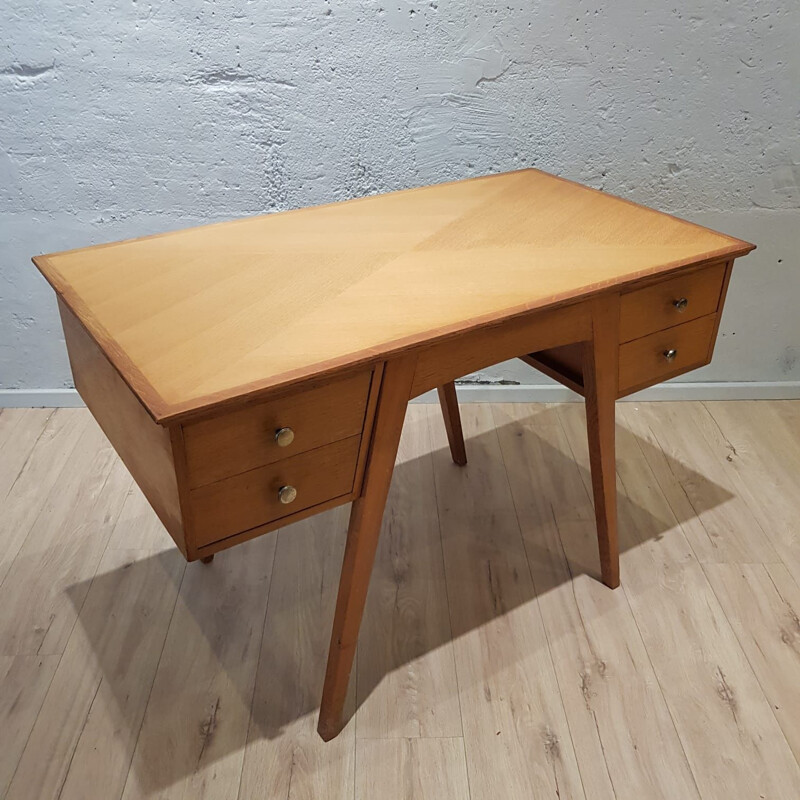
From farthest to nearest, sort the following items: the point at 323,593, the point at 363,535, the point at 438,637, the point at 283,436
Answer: the point at 323,593
the point at 438,637
the point at 363,535
the point at 283,436

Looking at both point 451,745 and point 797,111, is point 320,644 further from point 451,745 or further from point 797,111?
point 797,111

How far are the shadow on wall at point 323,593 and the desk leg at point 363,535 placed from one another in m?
0.10

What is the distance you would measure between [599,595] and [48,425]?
4.94 ft

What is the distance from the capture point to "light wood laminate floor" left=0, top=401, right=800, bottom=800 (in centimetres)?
142

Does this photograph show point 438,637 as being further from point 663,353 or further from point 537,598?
point 663,353

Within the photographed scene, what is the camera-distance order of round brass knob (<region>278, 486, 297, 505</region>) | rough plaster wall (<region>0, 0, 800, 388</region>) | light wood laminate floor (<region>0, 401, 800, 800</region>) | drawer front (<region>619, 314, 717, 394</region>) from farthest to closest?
rough plaster wall (<region>0, 0, 800, 388</region>) → drawer front (<region>619, 314, 717, 394</region>) → light wood laminate floor (<region>0, 401, 800, 800</region>) → round brass knob (<region>278, 486, 297, 505</region>)

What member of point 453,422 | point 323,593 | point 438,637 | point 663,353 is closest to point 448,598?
point 438,637

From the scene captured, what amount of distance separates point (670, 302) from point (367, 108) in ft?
3.15

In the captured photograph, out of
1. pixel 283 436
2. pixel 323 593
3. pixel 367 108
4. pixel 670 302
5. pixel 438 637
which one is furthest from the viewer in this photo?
pixel 367 108

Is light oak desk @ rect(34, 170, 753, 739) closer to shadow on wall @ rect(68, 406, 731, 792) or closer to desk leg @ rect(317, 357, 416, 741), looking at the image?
desk leg @ rect(317, 357, 416, 741)

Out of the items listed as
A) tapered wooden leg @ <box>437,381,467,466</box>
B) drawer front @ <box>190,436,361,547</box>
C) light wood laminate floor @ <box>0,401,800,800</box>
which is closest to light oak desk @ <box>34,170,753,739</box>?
drawer front @ <box>190,436,361,547</box>

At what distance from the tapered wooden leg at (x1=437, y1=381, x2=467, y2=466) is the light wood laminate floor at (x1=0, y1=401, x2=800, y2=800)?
0.13 feet

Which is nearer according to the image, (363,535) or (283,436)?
(283,436)

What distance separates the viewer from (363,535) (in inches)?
52.2
